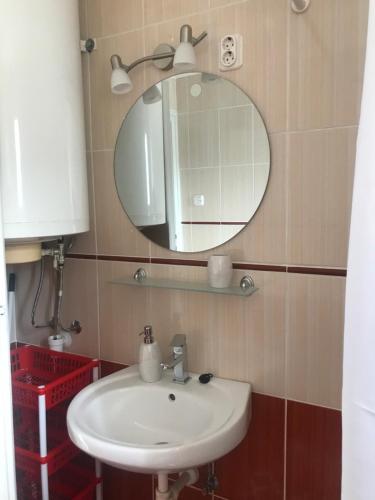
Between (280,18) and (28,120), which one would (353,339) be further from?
(28,120)

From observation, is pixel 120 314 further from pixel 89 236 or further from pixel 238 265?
pixel 238 265

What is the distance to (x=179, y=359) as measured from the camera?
1.29 metres

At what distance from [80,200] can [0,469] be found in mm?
839

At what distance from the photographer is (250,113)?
1.22 metres

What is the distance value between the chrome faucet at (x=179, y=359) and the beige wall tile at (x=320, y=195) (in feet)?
1.50

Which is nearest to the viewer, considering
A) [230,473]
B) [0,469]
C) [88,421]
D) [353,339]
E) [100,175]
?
[353,339]

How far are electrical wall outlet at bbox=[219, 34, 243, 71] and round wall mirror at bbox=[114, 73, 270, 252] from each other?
0.05 m

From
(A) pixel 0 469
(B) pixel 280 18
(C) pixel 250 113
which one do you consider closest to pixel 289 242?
(C) pixel 250 113

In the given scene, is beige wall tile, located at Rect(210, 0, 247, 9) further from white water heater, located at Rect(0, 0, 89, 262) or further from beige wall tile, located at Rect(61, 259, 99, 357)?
beige wall tile, located at Rect(61, 259, 99, 357)

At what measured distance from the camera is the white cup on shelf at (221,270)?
124 centimetres

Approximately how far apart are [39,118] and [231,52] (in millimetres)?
633

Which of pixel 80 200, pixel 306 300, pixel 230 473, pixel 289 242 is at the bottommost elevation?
pixel 230 473

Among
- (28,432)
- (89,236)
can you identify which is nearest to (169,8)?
(89,236)

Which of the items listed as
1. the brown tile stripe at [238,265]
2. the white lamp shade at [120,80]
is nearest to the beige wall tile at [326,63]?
the brown tile stripe at [238,265]
